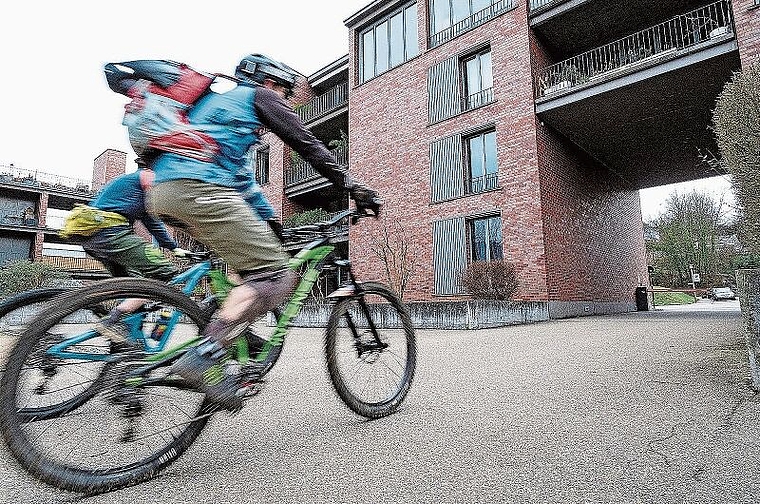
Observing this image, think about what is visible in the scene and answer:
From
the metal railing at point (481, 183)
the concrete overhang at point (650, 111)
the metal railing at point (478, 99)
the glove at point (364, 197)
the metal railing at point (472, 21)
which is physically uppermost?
the metal railing at point (472, 21)

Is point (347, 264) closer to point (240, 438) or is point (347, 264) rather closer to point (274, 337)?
point (274, 337)

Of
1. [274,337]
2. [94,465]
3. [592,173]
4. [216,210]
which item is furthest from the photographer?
[592,173]

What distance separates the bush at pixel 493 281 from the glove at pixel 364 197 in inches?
355

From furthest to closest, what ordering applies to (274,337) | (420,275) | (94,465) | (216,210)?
(420,275) → (274,337) → (216,210) → (94,465)

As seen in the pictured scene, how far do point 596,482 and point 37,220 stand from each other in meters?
36.8

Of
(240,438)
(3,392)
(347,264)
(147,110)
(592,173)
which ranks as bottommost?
(240,438)

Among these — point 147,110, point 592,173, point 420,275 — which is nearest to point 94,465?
point 147,110

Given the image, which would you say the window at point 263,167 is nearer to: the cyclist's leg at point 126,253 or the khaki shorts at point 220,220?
the cyclist's leg at point 126,253

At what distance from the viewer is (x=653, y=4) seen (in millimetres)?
11719

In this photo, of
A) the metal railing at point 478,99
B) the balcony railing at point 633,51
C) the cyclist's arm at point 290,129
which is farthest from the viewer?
the metal railing at point 478,99

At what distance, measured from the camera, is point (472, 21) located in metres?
14.3

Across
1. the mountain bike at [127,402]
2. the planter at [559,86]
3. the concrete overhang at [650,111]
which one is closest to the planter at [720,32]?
the concrete overhang at [650,111]

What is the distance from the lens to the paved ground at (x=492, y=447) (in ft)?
4.49

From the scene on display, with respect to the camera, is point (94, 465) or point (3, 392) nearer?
point (3, 392)
